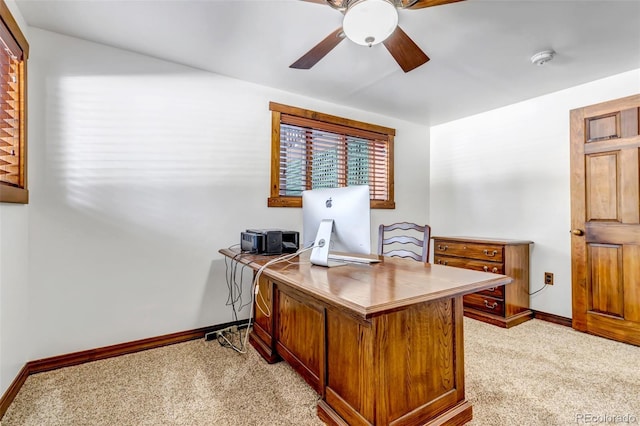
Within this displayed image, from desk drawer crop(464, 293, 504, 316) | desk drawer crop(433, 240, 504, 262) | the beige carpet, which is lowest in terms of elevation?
the beige carpet

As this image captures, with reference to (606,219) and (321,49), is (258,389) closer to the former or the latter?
(321,49)

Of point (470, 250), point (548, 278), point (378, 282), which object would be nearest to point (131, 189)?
point (378, 282)

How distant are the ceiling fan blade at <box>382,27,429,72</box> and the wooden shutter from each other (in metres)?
2.07

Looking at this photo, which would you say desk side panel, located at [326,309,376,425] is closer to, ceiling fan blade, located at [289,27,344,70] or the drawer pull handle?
ceiling fan blade, located at [289,27,344,70]

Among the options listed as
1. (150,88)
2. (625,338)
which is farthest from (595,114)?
(150,88)

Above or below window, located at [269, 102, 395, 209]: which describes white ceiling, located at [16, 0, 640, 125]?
above

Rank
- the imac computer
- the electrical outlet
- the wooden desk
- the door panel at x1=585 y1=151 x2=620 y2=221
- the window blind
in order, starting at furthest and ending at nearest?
the window blind
the electrical outlet
the door panel at x1=585 y1=151 x2=620 y2=221
the imac computer
the wooden desk

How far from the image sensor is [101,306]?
215 centimetres

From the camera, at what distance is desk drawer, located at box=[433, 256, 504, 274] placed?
2856 mm

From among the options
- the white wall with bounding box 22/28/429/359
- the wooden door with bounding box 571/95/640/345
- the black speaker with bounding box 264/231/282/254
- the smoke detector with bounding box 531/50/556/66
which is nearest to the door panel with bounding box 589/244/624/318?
the wooden door with bounding box 571/95/640/345

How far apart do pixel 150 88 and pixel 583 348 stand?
386cm

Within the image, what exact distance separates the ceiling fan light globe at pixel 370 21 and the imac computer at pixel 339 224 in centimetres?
84

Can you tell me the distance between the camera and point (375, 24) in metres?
1.57

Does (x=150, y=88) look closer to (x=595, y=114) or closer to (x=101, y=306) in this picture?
(x=101, y=306)
